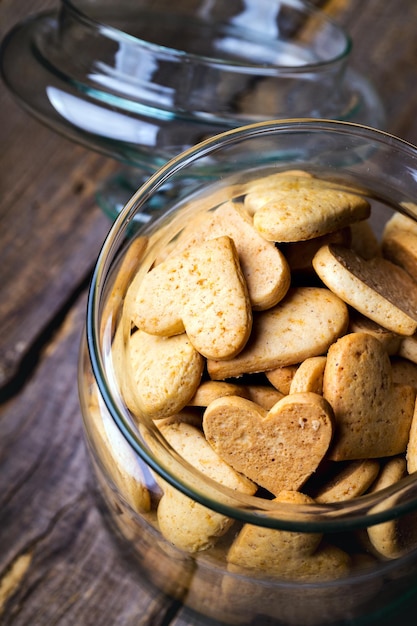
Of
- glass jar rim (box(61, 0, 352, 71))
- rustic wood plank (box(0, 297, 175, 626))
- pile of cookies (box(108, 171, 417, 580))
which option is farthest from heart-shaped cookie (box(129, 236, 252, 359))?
glass jar rim (box(61, 0, 352, 71))

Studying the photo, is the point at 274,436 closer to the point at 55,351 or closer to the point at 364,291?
the point at 364,291

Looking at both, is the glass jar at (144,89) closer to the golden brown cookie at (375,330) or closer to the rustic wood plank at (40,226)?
the rustic wood plank at (40,226)

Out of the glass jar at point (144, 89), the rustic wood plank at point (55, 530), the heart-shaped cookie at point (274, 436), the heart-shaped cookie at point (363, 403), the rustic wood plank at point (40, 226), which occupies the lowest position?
the rustic wood plank at point (55, 530)

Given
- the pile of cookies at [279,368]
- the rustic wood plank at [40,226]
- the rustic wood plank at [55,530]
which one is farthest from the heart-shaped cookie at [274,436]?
the rustic wood plank at [40,226]

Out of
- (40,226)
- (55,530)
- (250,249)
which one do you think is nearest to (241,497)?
(250,249)

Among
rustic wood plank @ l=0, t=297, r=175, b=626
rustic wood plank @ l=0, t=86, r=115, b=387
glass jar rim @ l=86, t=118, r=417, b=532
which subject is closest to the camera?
glass jar rim @ l=86, t=118, r=417, b=532

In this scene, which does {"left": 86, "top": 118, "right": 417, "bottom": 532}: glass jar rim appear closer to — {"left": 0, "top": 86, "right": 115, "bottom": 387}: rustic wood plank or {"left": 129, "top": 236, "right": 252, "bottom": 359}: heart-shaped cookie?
{"left": 129, "top": 236, "right": 252, "bottom": 359}: heart-shaped cookie

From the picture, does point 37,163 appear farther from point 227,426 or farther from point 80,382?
point 227,426
